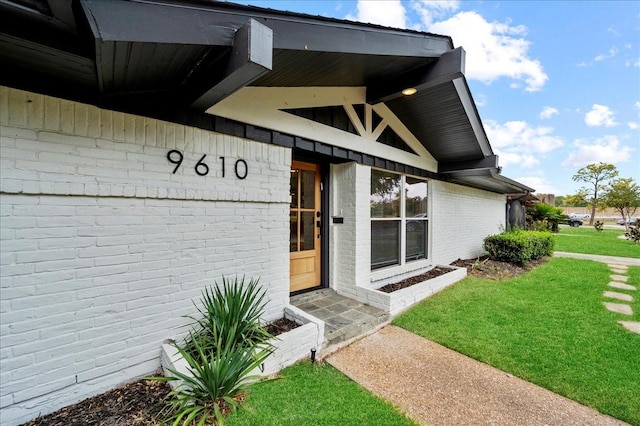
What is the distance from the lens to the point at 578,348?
3.19 m

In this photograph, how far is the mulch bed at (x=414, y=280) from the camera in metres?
4.86

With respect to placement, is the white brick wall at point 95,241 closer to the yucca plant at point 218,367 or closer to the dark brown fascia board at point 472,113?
the yucca plant at point 218,367

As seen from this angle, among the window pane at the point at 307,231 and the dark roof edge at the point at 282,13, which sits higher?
the dark roof edge at the point at 282,13

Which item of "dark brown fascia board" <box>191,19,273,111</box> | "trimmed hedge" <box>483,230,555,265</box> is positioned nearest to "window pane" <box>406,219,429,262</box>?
"trimmed hedge" <box>483,230,555,265</box>

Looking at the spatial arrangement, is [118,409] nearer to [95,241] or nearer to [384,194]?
[95,241]

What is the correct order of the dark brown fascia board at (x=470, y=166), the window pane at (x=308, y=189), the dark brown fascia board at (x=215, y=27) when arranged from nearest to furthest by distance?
the dark brown fascia board at (x=215, y=27) → the window pane at (x=308, y=189) → the dark brown fascia board at (x=470, y=166)

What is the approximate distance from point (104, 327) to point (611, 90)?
21597 millimetres

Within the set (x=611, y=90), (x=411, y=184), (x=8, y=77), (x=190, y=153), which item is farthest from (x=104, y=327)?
(x=611, y=90)

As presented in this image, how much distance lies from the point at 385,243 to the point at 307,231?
1.74m

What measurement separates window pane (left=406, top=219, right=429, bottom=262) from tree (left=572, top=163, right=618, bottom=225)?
38985mm

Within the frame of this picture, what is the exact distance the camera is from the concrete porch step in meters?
3.33

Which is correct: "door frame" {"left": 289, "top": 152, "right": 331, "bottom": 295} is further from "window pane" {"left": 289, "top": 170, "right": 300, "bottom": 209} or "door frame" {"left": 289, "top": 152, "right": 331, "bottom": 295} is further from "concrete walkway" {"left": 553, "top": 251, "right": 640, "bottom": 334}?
"concrete walkway" {"left": 553, "top": 251, "right": 640, "bottom": 334}

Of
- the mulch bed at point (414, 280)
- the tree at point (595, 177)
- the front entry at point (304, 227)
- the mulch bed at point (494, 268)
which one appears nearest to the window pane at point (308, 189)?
the front entry at point (304, 227)

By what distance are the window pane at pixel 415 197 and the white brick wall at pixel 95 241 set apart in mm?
3948
